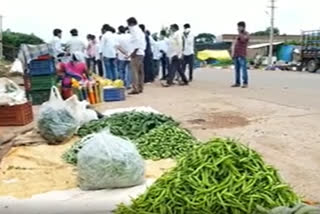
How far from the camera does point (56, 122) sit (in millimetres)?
7582

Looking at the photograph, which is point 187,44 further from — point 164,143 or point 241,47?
point 164,143

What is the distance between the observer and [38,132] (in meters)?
7.98

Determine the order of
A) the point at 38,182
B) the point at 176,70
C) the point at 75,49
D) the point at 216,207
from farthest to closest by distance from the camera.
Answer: the point at 176,70
the point at 75,49
the point at 38,182
the point at 216,207

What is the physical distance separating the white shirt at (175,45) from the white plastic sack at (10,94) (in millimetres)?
6534

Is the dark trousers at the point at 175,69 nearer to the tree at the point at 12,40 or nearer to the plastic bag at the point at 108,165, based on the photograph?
the plastic bag at the point at 108,165

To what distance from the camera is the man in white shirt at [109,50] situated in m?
15.4

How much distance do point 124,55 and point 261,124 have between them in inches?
262

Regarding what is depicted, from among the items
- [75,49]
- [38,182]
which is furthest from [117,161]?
[75,49]

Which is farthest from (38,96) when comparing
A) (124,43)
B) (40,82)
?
(124,43)

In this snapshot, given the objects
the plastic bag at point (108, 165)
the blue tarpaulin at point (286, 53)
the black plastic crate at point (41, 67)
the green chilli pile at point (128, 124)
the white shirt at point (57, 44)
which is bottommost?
the blue tarpaulin at point (286, 53)

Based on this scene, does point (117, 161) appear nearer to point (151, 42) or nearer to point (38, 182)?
point (38, 182)

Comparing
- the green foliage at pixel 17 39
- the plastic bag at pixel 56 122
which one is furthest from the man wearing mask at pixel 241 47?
the green foliage at pixel 17 39

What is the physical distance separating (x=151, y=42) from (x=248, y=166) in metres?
14.3

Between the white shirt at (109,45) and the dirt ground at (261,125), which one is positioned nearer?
the dirt ground at (261,125)
